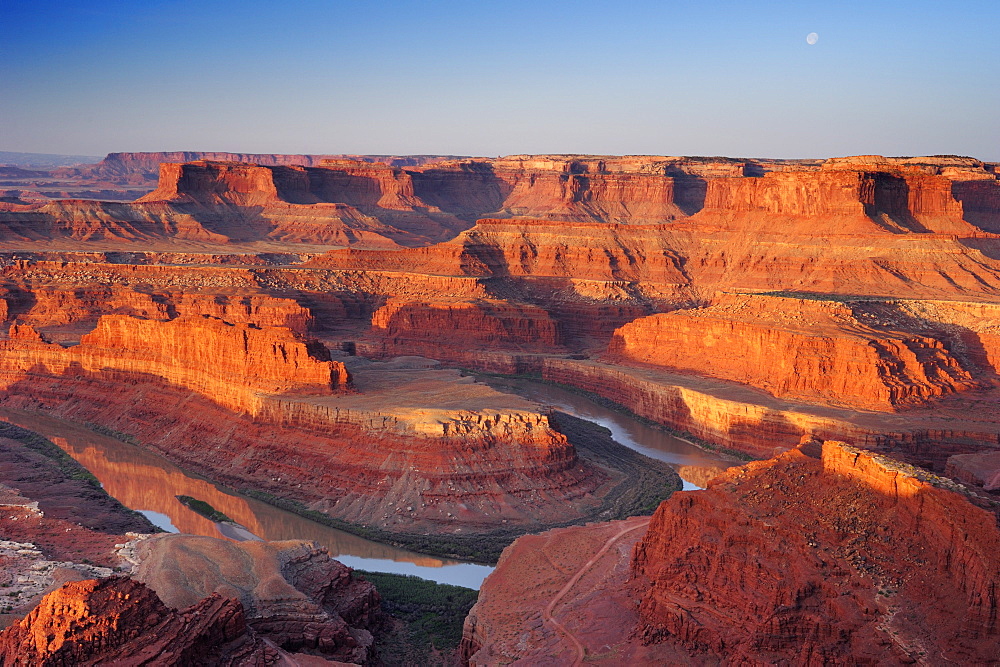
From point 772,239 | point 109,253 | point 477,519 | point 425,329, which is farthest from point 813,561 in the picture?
point 109,253

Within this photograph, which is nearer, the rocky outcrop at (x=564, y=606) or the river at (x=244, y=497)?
the rocky outcrop at (x=564, y=606)

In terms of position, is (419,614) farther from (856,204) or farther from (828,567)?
(856,204)

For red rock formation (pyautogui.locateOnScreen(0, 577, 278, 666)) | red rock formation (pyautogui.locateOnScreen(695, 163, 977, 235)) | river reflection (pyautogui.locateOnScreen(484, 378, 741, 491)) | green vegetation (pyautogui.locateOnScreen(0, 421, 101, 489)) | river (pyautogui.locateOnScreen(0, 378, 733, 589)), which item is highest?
red rock formation (pyautogui.locateOnScreen(695, 163, 977, 235))

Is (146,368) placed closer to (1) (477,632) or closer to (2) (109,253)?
(1) (477,632)

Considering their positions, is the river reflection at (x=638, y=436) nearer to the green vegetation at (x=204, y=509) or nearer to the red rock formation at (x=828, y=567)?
the green vegetation at (x=204, y=509)

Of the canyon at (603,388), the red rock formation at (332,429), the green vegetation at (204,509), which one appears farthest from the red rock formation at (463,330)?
the green vegetation at (204,509)

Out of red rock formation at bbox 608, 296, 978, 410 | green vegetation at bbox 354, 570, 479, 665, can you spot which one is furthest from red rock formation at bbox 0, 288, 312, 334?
Result: green vegetation at bbox 354, 570, 479, 665

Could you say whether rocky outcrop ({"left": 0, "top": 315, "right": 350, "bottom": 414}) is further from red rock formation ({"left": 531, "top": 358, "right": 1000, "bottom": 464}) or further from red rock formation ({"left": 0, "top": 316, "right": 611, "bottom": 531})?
red rock formation ({"left": 531, "top": 358, "right": 1000, "bottom": 464})
